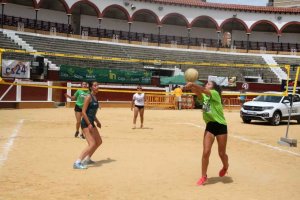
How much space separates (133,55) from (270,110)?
19.5 m

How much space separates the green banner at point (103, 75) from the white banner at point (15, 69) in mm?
3741

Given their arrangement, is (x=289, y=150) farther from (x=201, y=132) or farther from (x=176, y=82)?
(x=176, y=82)

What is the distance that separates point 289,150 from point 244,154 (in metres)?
1.79

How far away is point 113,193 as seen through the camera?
5832 mm

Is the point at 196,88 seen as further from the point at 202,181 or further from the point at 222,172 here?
the point at 222,172

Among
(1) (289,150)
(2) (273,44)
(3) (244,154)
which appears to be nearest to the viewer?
(3) (244,154)

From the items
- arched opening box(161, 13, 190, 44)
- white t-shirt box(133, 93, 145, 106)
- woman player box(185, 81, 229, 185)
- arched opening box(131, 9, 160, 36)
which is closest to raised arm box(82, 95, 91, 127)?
woman player box(185, 81, 229, 185)

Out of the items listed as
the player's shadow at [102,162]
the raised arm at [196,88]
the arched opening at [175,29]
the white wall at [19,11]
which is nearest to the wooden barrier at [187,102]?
the arched opening at [175,29]

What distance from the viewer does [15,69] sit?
23.3m

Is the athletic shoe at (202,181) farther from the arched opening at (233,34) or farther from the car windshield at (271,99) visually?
the arched opening at (233,34)

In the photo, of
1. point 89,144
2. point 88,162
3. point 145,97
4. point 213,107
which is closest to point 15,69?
point 145,97

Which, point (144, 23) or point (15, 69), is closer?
point (15, 69)

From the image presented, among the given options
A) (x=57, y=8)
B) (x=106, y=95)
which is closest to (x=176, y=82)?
(x=106, y=95)

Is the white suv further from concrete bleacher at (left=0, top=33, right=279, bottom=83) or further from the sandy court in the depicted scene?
concrete bleacher at (left=0, top=33, right=279, bottom=83)
